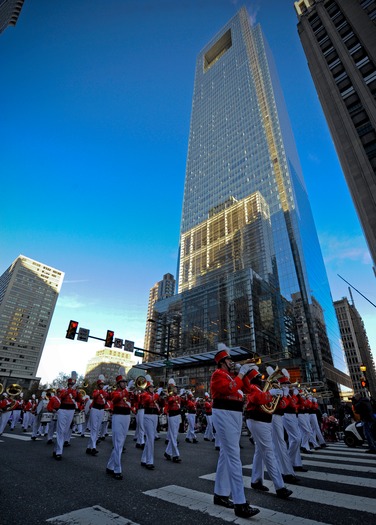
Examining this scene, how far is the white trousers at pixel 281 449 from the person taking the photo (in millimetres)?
5469

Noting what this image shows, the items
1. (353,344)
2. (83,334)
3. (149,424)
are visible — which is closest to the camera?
(149,424)

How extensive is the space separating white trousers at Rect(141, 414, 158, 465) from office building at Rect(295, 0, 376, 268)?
2641 centimetres

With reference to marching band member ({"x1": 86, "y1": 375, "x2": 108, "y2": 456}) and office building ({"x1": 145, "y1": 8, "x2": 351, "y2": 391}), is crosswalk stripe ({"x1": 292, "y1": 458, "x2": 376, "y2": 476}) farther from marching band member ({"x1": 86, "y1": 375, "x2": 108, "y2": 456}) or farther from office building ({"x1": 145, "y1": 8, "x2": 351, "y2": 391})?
office building ({"x1": 145, "y1": 8, "x2": 351, "y2": 391})

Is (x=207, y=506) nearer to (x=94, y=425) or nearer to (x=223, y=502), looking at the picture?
(x=223, y=502)

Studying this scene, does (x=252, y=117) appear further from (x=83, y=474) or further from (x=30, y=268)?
(x=30, y=268)

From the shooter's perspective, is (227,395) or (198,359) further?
(198,359)

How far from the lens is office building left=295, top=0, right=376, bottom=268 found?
2684cm

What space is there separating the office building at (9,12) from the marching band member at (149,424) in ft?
281

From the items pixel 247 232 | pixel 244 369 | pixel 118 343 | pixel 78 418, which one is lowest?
pixel 78 418

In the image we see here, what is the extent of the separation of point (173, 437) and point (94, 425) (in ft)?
9.75

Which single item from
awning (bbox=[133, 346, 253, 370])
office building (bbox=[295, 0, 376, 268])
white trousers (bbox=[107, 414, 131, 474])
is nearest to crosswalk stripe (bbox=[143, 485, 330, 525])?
white trousers (bbox=[107, 414, 131, 474])

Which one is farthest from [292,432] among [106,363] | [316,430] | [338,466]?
[106,363]

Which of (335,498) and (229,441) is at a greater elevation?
(229,441)

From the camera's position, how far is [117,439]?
241 inches
